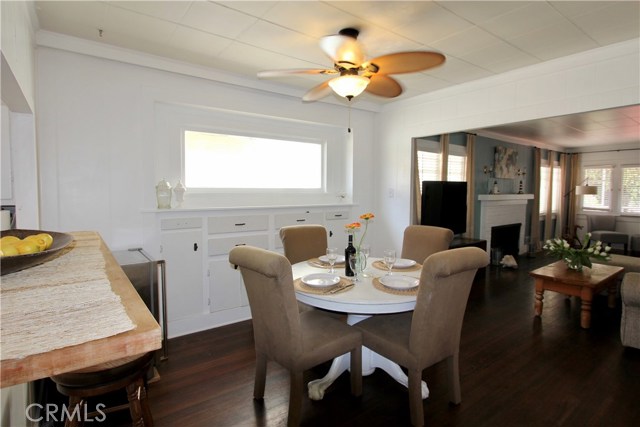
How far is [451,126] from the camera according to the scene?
12.6 ft

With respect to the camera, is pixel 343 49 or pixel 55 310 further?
pixel 343 49

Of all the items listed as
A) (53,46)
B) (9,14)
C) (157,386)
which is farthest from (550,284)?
(53,46)

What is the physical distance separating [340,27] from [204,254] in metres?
2.36

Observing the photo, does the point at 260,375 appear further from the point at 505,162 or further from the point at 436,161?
the point at 505,162

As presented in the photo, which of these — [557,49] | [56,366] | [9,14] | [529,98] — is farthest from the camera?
[529,98]

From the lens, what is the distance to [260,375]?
7.09 feet

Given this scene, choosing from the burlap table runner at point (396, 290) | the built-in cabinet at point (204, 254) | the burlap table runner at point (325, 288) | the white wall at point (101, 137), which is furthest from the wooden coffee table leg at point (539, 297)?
the white wall at point (101, 137)

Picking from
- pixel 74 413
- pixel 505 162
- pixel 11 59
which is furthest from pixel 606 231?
pixel 11 59

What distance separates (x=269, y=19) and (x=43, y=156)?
2.01 metres

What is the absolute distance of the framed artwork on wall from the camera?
21.5 ft

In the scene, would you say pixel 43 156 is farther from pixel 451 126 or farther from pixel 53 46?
pixel 451 126

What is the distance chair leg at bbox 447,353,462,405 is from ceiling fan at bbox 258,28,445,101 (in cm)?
179

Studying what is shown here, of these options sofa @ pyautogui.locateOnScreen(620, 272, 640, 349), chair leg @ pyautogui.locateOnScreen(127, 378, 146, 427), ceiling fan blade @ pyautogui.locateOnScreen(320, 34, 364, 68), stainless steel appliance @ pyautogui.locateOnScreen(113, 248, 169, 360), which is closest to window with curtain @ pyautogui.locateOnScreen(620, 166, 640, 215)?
sofa @ pyautogui.locateOnScreen(620, 272, 640, 349)

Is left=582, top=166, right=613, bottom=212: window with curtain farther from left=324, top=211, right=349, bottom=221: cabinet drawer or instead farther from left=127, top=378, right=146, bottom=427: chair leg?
left=127, top=378, right=146, bottom=427: chair leg
